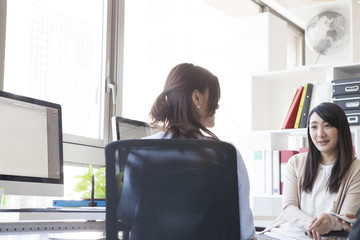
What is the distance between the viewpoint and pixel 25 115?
219 centimetres

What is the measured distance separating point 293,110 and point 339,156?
0.91 m

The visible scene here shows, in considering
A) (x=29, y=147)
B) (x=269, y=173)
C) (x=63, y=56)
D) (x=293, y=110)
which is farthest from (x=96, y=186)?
(x=293, y=110)

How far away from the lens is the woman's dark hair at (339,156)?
2.73 meters

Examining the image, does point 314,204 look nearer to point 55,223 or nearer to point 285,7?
point 55,223

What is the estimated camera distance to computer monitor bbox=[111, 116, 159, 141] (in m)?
2.59

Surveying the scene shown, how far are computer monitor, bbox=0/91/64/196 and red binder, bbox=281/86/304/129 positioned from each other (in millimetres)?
1863

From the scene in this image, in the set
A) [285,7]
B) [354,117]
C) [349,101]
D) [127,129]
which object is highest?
[285,7]

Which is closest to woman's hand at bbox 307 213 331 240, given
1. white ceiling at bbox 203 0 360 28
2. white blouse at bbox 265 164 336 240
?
white blouse at bbox 265 164 336 240

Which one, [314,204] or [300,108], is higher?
[300,108]

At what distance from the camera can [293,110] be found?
12.1ft

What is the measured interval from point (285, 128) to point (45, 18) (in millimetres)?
1738

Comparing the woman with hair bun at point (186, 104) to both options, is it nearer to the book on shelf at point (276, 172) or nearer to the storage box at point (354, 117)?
the storage box at point (354, 117)

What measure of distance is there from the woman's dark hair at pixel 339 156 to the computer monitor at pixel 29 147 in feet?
4.26

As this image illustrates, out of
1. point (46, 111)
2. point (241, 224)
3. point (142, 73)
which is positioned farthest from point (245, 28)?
point (241, 224)
